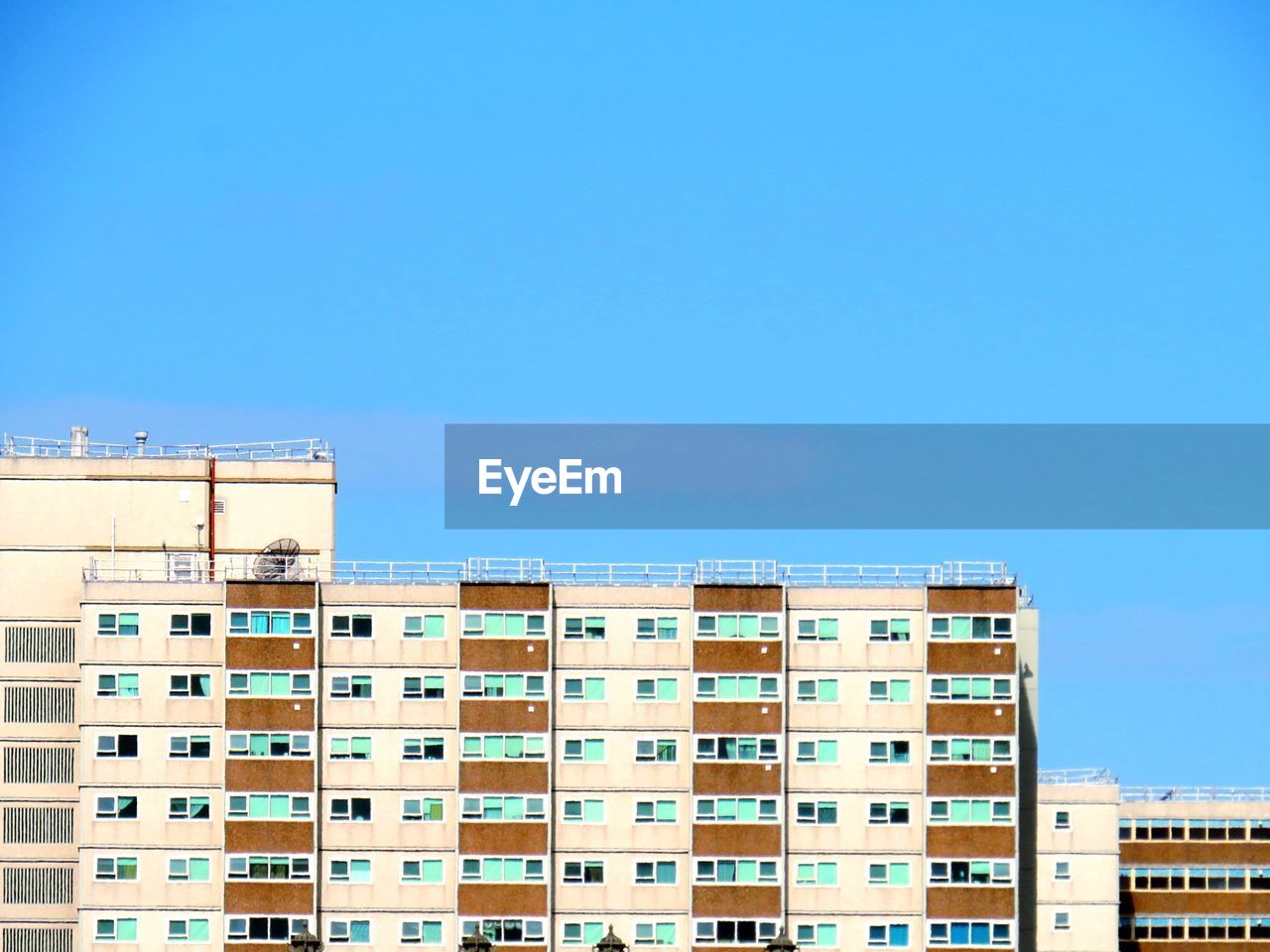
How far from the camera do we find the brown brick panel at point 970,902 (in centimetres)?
15475

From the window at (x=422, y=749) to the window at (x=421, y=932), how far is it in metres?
8.19

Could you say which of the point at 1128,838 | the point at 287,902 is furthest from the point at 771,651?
the point at 1128,838

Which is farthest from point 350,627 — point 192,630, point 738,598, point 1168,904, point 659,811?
point 1168,904

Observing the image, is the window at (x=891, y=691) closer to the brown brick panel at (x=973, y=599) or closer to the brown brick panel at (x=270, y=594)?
the brown brick panel at (x=973, y=599)

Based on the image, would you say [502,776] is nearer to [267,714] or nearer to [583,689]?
[583,689]

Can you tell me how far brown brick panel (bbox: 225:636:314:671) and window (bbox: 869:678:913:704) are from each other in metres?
28.6

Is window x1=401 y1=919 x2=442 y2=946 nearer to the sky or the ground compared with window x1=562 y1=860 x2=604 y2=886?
nearer to the ground

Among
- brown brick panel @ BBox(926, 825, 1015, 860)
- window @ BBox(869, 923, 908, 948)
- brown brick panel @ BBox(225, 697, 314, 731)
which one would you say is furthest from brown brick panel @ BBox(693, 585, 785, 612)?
brown brick panel @ BBox(225, 697, 314, 731)

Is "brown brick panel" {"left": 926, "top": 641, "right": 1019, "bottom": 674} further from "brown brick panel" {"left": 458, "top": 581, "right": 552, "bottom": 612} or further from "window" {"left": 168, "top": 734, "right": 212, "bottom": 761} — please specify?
"window" {"left": 168, "top": 734, "right": 212, "bottom": 761}

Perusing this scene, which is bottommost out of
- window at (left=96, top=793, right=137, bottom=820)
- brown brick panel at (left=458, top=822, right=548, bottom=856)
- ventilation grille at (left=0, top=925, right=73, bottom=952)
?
ventilation grille at (left=0, top=925, right=73, bottom=952)

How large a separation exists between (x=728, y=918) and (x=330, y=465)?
3337cm

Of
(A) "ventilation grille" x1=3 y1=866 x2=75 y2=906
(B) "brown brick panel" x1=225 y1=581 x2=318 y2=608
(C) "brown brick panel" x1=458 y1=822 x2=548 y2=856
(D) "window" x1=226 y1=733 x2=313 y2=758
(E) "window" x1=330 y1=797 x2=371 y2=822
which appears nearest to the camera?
(D) "window" x1=226 y1=733 x2=313 y2=758

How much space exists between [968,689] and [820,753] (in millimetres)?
8231

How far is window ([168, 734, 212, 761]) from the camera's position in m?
154
